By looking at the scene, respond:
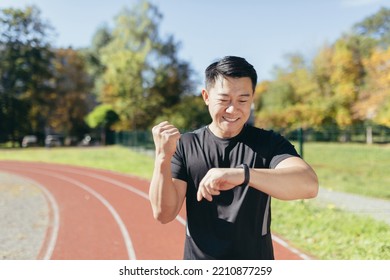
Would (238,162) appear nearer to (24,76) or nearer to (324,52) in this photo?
(24,76)

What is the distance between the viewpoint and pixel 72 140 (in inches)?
471

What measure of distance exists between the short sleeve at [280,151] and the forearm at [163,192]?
1.57 ft

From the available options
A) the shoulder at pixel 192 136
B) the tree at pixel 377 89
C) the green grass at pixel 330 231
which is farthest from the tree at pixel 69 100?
the shoulder at pixel 192 136

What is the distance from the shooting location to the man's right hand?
1.58 metres

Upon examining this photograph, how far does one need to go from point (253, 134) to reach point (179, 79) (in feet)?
18.5

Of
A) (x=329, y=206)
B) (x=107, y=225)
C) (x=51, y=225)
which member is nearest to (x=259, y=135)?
(x=107, y=225)

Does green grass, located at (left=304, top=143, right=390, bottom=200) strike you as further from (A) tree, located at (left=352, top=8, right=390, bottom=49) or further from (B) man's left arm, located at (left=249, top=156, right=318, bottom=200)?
(B) man's left arm, located at (left=249, top=156, right=318, bottom=200)

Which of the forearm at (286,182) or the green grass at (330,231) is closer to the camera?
the forearm at (286,182)

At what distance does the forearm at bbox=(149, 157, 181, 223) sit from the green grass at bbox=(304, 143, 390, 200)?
820cm

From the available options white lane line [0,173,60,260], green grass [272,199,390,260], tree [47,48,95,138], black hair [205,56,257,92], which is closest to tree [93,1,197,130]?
tree [47,48,95,138]

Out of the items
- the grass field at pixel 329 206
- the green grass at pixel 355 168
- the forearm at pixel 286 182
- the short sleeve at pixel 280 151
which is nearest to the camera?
the forearm at pixel 286 182

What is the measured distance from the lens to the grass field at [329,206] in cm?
520

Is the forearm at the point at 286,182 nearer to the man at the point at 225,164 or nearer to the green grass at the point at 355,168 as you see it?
the man at the point at 225,164

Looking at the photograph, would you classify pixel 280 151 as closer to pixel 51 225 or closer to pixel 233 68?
pixel 233 68
